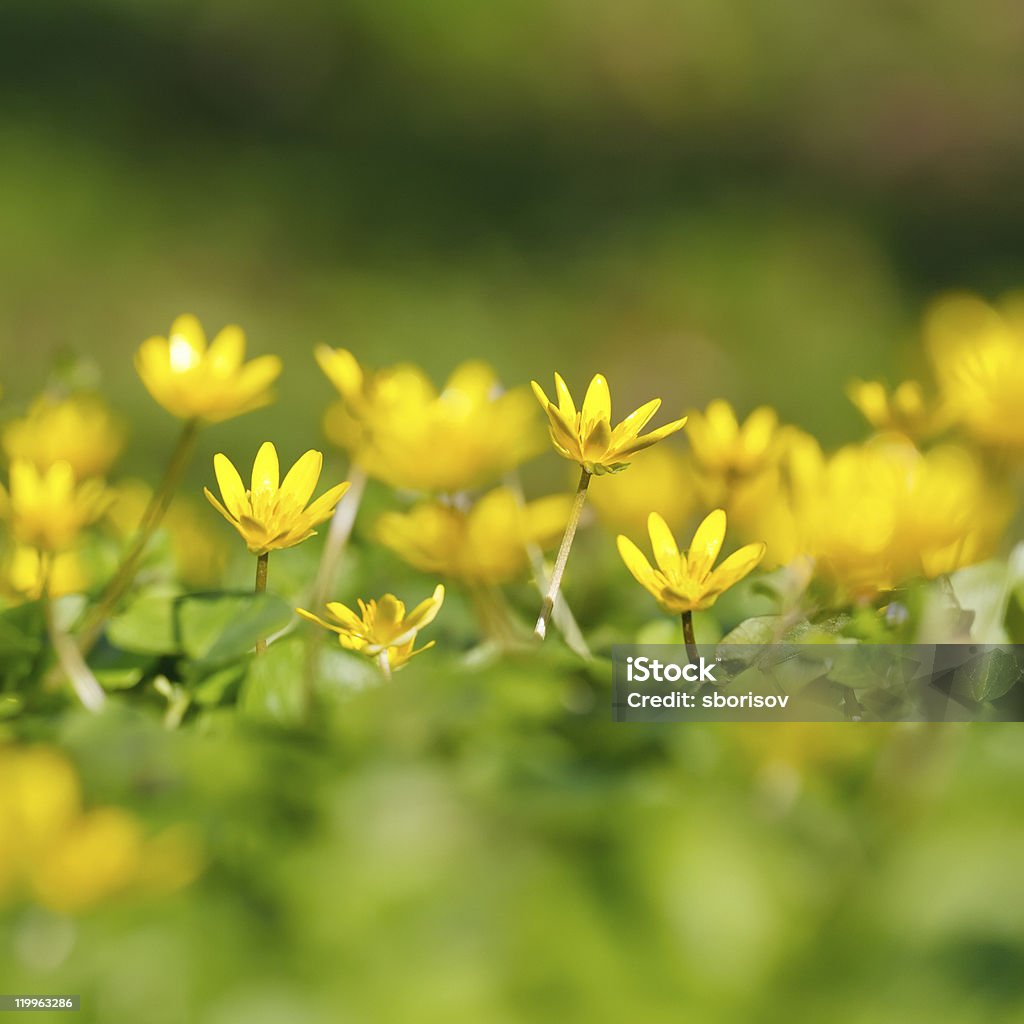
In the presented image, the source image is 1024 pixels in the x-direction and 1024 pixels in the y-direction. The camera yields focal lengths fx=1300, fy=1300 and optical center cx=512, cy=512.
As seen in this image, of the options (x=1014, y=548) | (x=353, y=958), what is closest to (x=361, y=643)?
(x=353, y=958)

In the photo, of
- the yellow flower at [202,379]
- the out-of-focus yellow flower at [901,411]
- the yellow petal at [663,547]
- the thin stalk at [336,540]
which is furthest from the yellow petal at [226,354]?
the out-of-focus yellow flower at [901,411]

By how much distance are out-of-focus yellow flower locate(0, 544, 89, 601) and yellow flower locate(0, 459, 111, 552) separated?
0.04 metres

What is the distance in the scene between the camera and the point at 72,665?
0.78 metres

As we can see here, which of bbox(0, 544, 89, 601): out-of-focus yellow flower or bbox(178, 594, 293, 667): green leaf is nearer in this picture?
bbox(178, 594, 293, 667): green leaf

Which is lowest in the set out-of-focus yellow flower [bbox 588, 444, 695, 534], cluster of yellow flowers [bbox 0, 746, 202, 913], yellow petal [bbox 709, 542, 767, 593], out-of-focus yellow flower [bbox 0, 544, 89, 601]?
cluster of yellow flowers [bbox 0, 746, 202, 913]

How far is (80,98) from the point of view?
4.29m

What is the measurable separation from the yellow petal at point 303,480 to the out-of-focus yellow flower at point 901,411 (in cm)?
38

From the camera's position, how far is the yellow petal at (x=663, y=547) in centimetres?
76

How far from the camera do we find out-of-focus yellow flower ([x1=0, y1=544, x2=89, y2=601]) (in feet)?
2.92

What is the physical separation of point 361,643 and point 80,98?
A: 4.06 m

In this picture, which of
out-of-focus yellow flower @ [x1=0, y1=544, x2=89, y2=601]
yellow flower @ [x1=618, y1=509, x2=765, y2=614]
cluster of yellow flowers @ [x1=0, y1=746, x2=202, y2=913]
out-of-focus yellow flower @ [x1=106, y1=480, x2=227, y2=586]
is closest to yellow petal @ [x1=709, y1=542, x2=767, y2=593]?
yellow flower @ [x1=618, y1=509, x2=765, y2=614]

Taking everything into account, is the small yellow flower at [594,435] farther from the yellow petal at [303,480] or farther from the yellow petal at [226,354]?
the yellow petal at [226,354]

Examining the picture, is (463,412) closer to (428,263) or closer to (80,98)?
(428,263)

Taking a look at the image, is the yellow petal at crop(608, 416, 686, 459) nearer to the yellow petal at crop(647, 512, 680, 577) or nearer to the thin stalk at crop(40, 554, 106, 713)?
the yellow petal at crop(647, 512, 680, 577)
